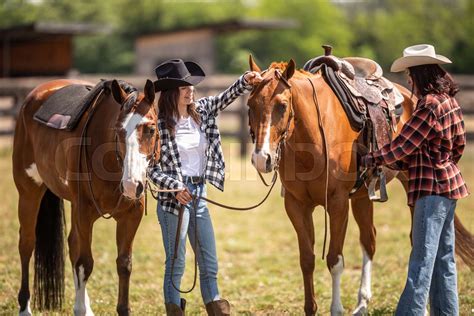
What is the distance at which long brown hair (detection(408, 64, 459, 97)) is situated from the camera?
4332 millimetres

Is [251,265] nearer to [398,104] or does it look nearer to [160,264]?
[160,264]

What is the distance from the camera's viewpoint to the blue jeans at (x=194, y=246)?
15.2 feet

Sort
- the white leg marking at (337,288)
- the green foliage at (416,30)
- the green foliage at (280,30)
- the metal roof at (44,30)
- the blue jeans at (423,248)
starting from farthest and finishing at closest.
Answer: the green foliage at (416,30)
the green foliage at (280,30)
the metal roof at (44,30)
the white leg marking at (337,288)
the blue jeans at (423,248)

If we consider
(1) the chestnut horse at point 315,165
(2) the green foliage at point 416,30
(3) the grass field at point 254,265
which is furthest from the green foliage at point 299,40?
(1) the chestnut horse at point 315,165

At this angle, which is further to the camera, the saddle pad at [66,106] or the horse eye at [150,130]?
the saddle pad at [66,106]

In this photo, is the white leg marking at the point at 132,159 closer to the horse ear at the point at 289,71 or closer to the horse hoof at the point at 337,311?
the horse ear at the point at 289,71

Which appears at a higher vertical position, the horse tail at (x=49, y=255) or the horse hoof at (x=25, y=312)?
the horse tail at (x=49, y=255)

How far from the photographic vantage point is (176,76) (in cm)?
462

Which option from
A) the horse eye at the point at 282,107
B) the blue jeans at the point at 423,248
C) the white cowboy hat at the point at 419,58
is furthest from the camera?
the horse eye at the point at 282,107

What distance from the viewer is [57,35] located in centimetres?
2116

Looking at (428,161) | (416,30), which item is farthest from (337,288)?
(416,30)

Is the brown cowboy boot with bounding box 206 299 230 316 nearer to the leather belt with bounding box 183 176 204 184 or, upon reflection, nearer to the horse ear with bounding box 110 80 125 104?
the leather belt with bounding box 183 176 204 184

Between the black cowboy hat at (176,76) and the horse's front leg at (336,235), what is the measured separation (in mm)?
1336

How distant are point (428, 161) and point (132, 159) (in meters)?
1.80
